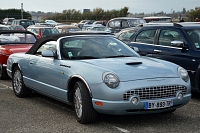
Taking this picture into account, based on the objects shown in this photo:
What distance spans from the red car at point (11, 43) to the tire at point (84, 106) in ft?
15.9

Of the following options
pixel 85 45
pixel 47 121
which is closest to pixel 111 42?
pixel 85 45

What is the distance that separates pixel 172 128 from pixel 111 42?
213 cm

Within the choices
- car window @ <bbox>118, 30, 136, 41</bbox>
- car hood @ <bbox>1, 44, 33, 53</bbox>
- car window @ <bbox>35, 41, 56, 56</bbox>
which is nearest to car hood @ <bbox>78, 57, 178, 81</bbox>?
car window @ <bbox>35, 41, 56, 56</bbox>

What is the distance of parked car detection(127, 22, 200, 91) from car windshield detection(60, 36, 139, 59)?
1435mm

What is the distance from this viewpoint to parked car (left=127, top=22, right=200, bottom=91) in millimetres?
7893

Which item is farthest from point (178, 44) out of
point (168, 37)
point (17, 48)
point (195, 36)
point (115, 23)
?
point (115, 23)

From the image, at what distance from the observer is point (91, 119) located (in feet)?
19.3

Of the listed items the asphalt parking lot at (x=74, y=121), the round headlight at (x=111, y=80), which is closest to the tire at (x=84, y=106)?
the asphalt parking lot at (x=74, y=121)

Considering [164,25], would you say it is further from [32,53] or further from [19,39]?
[19,39]

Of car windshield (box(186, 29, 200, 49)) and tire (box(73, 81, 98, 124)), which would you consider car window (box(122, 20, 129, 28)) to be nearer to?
car windshield (box(186, 29, 200, 49))

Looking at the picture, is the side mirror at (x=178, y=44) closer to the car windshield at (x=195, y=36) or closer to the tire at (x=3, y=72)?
the car windshield at (x=195, y=36)

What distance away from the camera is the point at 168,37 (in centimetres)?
884

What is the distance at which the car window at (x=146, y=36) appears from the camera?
9.30 metres

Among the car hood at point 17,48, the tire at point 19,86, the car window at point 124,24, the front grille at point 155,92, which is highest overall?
the car window at point 124,24
